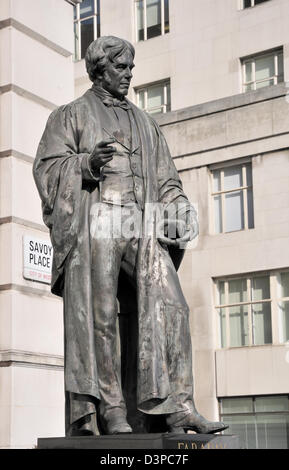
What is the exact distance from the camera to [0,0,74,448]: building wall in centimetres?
1408

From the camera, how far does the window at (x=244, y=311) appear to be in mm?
36281

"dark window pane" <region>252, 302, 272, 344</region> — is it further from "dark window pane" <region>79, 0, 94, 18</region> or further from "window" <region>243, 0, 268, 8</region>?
"dark window pane" <region>79, 0, 94, 18</region>

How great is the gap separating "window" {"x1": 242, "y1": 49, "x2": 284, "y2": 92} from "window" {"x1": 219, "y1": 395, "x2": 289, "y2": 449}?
1238 cm

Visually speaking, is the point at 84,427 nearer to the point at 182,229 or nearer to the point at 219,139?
the point at 182,229

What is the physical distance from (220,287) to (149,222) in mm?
30011

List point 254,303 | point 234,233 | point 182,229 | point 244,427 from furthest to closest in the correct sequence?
point 234,233 → point 254,303 → point 244,427 → point 182,229

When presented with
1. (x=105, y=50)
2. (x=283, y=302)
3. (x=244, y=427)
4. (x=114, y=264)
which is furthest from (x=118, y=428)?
(x=244, y=427)

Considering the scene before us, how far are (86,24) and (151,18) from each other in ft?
12.4

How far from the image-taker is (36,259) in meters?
14.6

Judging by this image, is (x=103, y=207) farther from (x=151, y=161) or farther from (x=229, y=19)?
(x=229, y=19)

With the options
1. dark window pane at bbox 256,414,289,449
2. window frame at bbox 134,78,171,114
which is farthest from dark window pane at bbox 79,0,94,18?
dark window pane at bbox 256,414,289,449

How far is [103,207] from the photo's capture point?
8047 millimetres

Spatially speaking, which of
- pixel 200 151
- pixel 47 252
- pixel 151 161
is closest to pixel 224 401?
pixel 200 151

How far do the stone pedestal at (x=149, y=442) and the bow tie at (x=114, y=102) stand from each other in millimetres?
2963
